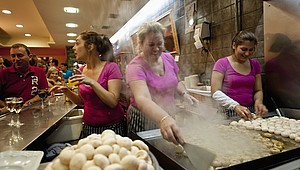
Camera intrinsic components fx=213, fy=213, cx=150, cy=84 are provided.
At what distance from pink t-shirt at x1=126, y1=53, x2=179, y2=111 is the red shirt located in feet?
4.61

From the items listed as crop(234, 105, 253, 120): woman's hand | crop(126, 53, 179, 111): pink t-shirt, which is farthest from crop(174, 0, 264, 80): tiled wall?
crop(126, 53, 179, 111): pink t-shirt

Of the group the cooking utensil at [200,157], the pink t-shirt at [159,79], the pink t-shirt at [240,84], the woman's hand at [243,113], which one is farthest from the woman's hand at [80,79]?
the pink t-shirt at [240,84]

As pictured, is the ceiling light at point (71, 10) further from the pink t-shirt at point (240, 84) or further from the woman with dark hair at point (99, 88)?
the pink t-shirt at point (240, 84)

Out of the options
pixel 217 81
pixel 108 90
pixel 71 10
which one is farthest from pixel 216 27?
pixel 71 10

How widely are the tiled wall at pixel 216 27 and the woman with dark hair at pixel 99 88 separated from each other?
3.65ft

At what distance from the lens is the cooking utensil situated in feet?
1.93

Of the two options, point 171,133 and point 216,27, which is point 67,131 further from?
point 216,27

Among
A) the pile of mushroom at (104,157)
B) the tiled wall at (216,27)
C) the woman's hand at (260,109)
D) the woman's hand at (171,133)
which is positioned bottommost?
the woman's hand at (260,109)

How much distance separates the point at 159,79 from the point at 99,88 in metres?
0.36

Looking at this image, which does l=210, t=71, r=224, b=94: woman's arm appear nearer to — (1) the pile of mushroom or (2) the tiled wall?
(2) the tiled wall

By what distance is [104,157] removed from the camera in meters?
0.37

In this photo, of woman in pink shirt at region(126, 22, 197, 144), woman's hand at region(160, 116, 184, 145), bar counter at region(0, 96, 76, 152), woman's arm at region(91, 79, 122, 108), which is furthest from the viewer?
woman's arm at region(91, 79, 122, 108)

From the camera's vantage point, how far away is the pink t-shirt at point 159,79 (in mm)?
1183

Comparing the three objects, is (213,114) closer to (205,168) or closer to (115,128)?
(115,128)
